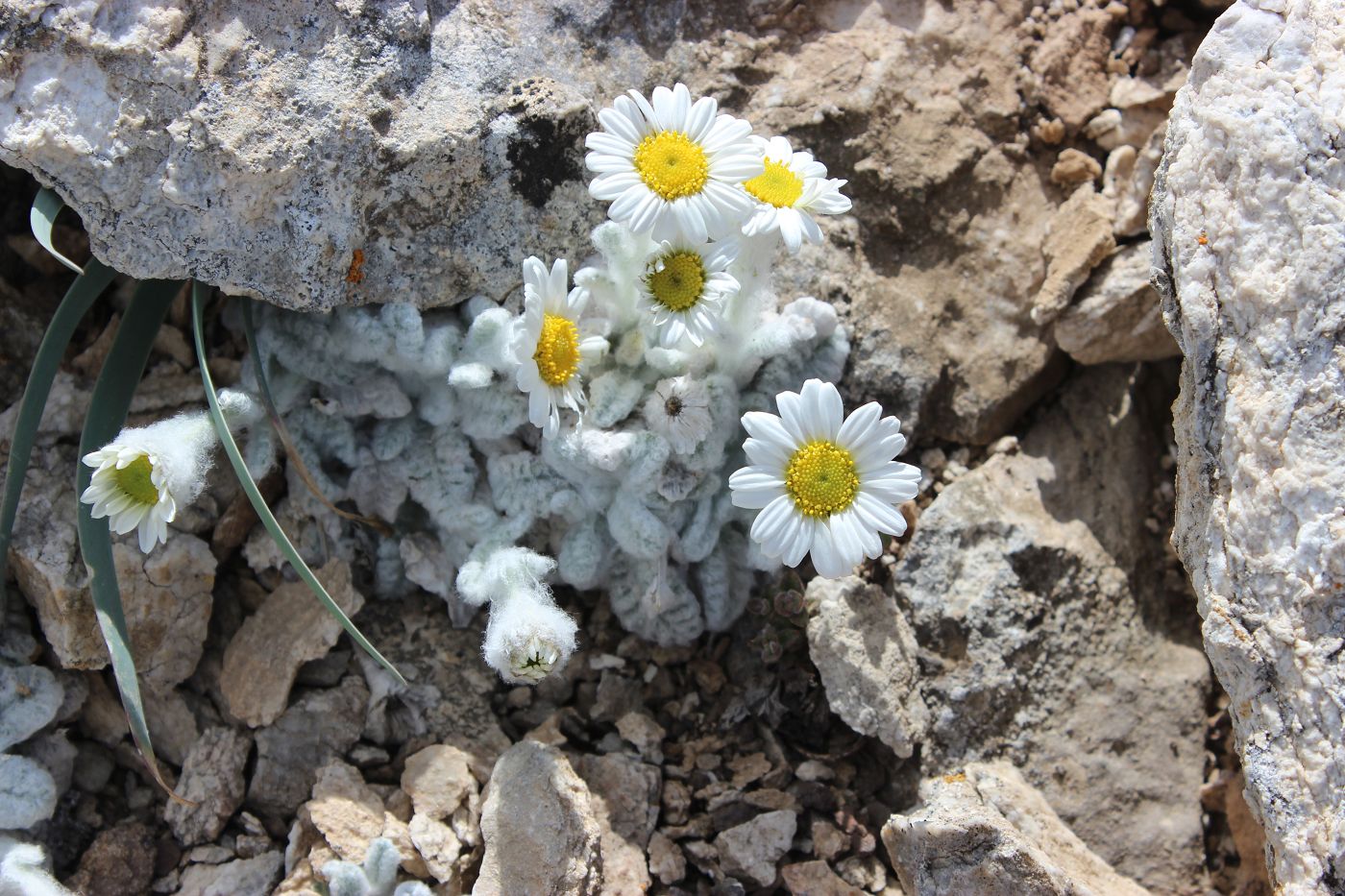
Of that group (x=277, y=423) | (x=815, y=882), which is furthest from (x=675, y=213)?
(x=815, y=882)

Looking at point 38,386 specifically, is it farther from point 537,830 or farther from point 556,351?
point 537,830

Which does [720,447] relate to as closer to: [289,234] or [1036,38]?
[289,234]

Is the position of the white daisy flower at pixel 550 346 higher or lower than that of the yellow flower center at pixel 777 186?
lower

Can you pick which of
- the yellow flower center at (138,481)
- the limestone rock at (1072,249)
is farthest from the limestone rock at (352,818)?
the limestone rock at (1072,249)

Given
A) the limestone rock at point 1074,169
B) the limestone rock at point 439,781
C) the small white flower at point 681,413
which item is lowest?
the limestone rock at point 439,781

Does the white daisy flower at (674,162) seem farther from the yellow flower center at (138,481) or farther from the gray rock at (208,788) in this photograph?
the gray rock at (208,788)

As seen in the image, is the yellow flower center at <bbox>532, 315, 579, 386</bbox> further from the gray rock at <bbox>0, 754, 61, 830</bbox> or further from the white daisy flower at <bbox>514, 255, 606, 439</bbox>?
the gray rock at <bbox>0, 754, 61, 830</bbox>

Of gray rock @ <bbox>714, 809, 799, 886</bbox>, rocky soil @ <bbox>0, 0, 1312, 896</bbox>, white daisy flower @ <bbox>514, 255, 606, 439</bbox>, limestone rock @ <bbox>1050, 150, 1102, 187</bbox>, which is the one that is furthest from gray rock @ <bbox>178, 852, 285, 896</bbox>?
limestone rock @ <bbox>1050, 150, 1102, 187</bbox>
